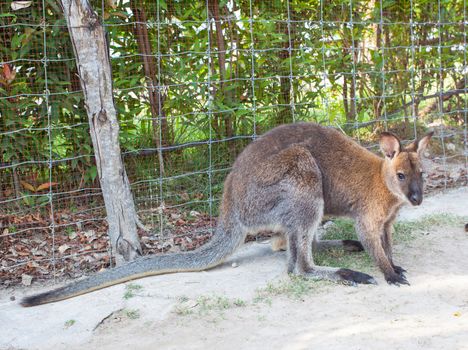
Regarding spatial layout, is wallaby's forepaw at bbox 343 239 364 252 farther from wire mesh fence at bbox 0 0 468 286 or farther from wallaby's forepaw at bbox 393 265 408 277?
wire mesh fence at bbox 0 0 468 286

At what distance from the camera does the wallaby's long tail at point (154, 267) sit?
437cm

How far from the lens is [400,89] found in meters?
7.84

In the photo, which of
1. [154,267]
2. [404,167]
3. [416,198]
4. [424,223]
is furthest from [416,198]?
[154,267]

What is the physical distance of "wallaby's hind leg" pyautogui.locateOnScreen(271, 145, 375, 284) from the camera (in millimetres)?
4613

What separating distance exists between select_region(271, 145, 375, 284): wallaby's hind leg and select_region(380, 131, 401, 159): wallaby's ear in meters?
0.58

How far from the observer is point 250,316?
4.05 meters

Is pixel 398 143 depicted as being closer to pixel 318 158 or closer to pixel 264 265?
pixel 318 158

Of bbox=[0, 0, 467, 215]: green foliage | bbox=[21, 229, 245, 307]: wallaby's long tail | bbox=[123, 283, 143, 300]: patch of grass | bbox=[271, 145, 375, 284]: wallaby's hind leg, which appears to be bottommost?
bbox=[123, 283, 143, 300]: patch of grass

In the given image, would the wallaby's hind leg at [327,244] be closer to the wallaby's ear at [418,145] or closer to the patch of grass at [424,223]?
the patch of grass at [424,223]

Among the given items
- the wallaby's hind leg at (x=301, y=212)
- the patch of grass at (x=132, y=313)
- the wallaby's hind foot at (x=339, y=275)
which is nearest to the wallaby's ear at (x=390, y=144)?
the wallaby's hind leg at (x=301, y=212)

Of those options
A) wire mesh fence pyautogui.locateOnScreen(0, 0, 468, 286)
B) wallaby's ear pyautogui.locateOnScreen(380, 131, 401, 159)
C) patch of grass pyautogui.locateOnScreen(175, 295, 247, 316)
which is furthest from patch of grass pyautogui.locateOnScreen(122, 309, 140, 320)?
wallaby's ear pyautogui.locateOnScreen(380, 131, 401, 159)

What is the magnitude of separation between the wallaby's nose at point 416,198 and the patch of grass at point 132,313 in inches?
85.7

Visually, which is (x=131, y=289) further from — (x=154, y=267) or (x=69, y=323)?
(x=69, y=323)

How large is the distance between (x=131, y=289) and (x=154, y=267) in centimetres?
28
